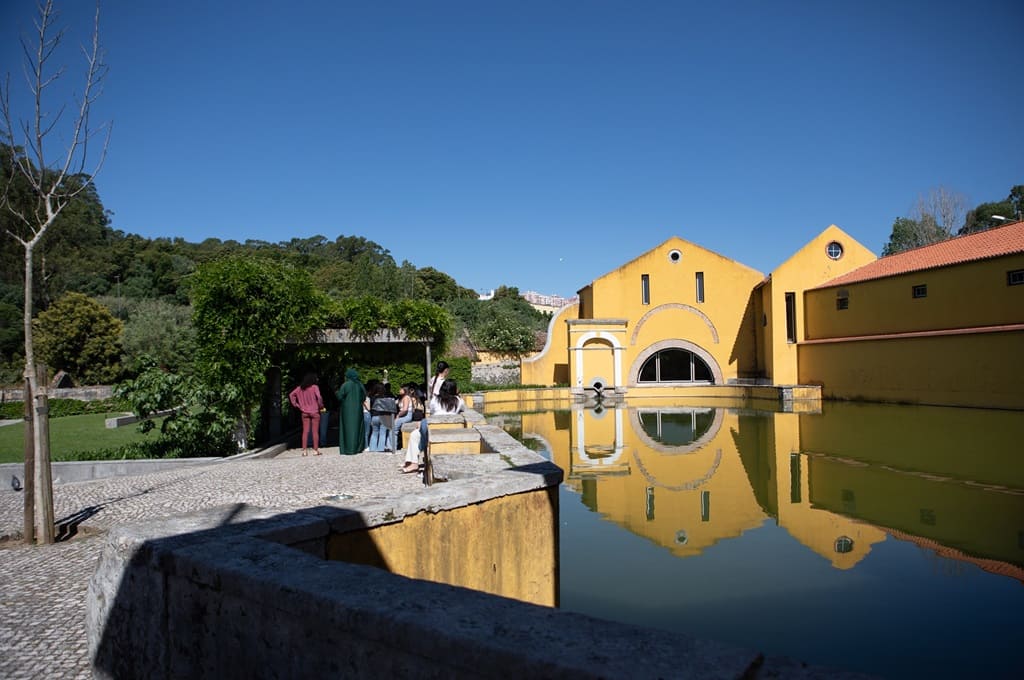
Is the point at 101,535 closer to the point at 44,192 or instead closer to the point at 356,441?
the point at 44,192

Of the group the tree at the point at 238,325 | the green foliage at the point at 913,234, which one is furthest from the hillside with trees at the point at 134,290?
the green foliage at the point at 913,234

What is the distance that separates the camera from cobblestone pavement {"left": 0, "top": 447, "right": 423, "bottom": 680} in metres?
3.73

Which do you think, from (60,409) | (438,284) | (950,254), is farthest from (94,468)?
(438,284)

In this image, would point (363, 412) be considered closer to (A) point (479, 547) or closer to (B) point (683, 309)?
(A) point (479, 547)

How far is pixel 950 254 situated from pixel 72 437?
95.2 ft

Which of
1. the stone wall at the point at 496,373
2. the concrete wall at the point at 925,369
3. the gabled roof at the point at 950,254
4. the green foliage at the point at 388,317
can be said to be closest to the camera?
the green foliage at the point at 388,317

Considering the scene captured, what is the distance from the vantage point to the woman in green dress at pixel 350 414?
437 inches

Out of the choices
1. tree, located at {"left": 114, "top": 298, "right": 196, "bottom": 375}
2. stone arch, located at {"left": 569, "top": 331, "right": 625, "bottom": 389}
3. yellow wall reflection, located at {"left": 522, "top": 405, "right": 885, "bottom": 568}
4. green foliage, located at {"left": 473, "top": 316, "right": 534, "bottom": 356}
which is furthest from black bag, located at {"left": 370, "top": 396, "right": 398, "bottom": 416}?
green foliage, located at {"left": 473, "top": 316, "right": 534, "bottom": 356}

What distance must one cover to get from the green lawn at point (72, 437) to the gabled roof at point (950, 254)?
26.0 meters

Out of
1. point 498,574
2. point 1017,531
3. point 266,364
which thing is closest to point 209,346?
point 266,364

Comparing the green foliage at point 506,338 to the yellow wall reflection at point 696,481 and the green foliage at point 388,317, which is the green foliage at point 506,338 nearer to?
the yellow wall reflection at point 696,481

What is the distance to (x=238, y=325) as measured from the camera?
11.4 meters

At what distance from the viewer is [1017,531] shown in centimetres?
741

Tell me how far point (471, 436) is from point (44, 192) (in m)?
5.56
